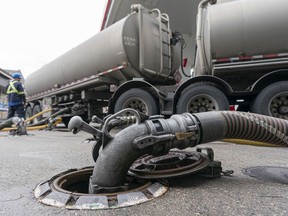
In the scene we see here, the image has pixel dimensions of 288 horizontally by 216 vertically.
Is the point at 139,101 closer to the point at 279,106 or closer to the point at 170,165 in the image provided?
the point at 279,106

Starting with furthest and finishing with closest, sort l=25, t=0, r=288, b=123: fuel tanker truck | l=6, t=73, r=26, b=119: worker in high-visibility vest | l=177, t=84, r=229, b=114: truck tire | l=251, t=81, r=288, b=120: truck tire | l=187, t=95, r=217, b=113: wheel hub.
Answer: l=6, t=73, r=26, b=119: worker in high-visibility vest
l=187, t=95, r=217, b=113: wheel hub
l=177, t=84, r=229, b=114: truck tire
l=25, t=0, r=288, b=123: fuel tanker truck
l=251, t=81, r=288, b=120: truck tire

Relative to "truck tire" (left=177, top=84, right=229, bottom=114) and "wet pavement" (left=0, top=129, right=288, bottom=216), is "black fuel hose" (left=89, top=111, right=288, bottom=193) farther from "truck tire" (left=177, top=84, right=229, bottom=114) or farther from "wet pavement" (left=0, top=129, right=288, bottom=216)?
"truck tire" (left=177, top=84, right=229, bottom=114)

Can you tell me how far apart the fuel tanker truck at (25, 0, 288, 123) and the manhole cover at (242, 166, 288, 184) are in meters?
2.13

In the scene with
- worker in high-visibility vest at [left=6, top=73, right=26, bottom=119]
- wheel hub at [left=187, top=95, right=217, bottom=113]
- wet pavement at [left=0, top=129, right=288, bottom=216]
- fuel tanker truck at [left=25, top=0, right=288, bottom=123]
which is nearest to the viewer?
wet pavement at [left=0, top=129, right=288, bottom=216]

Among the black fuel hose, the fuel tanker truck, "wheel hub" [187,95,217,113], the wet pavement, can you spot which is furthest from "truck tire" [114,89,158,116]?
the black fuel hose

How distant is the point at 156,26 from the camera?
587 centimetres

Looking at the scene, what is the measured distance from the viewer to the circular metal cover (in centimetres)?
184

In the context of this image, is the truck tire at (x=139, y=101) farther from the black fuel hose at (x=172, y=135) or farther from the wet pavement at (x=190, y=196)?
the black fuel hose at (x=172, y=135)

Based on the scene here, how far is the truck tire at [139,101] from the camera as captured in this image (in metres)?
5.18

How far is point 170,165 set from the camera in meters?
2.02

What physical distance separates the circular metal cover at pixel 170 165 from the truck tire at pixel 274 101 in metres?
2.62

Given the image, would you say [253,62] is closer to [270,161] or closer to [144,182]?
[270,161]

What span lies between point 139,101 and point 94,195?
384 cm

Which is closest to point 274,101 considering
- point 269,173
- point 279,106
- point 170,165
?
point 279,106
